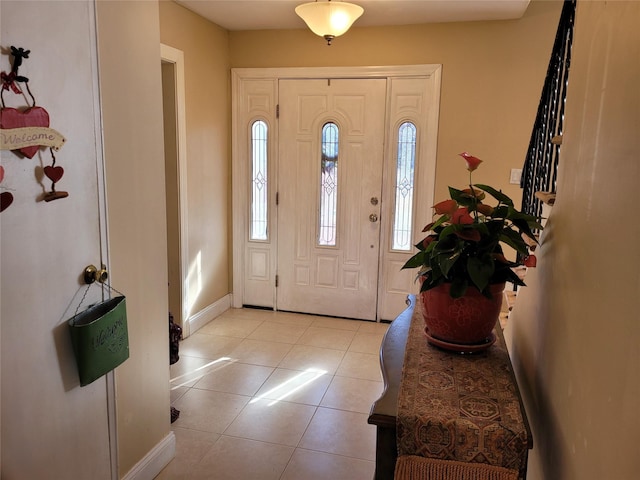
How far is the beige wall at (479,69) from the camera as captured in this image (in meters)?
3.57

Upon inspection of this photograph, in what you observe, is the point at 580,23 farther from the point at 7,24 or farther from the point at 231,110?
the point at 231,110

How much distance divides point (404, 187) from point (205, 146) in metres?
1.64

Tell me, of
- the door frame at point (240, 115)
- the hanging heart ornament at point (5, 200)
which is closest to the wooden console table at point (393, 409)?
the hanging heart ornament at point (5, 200)

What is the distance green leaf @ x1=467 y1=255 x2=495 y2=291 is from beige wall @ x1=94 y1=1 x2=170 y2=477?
1.31m

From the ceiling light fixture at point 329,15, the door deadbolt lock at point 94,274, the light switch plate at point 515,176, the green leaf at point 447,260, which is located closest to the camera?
the green leaf at point 447,260

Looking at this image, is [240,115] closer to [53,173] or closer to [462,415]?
[53,173]

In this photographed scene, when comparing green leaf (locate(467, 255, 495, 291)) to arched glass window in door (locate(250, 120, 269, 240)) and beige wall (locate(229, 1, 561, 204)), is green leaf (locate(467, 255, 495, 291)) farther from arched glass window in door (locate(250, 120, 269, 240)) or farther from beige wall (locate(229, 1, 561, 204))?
arched glass window in door (locate(250, 120, 269, 240))

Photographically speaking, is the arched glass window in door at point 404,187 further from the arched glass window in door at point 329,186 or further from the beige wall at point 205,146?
the beige wall at point 205,146

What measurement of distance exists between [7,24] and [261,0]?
2.23 metres

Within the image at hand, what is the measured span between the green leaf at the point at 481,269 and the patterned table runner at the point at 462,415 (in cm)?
26

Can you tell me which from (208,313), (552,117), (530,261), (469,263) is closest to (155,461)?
(469,263)

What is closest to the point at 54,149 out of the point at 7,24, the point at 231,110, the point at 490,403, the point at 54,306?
the point at 7,24

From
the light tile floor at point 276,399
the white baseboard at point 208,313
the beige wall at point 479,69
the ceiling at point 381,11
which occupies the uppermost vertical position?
the ceiling at point 381,11

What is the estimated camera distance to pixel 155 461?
7.30 ft
